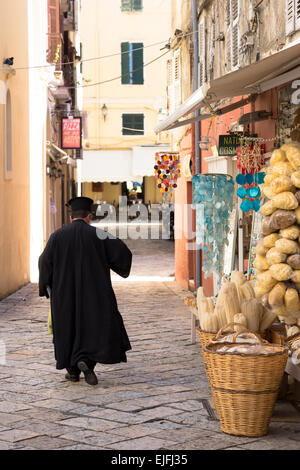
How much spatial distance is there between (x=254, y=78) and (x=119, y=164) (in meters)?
28.2

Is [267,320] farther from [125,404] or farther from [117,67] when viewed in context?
[117,67]

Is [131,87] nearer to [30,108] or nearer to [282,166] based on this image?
[30,108]

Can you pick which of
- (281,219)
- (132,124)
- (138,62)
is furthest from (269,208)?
(132,124)

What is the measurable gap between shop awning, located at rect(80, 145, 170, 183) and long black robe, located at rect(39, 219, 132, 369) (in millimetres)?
27024

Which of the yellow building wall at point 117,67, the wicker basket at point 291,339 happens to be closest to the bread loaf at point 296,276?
the wicker basket at point 291,339

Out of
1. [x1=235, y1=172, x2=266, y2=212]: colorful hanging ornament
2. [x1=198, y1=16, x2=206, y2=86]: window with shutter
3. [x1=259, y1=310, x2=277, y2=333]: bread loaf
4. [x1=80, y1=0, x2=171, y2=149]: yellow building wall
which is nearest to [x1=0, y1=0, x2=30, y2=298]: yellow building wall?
[x1=198, y1=16, x2=206, y2=86]: window with shutter

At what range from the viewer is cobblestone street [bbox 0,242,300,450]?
17.7 feet

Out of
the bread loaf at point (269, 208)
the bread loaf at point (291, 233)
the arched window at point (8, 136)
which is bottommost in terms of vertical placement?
the bread loaf at point (291, 233)

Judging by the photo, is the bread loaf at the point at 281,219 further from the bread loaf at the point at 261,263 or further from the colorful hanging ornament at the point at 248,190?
the colorful hanging ornament at the point at 248,190

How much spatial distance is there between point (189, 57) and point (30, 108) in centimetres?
420

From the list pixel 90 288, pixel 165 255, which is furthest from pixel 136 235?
pixel 90 288

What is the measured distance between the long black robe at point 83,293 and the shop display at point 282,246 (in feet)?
5.22

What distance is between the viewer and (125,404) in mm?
6465

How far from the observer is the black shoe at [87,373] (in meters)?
7.15
